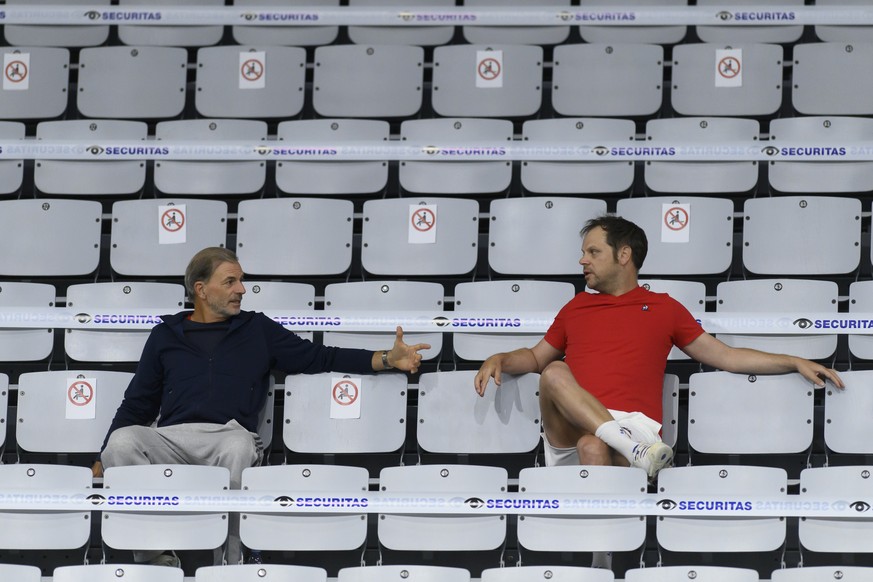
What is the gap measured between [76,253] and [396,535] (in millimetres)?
1647

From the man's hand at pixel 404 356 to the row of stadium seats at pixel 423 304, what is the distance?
25 cm

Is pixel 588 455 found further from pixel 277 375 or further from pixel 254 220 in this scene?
pixel 254 220

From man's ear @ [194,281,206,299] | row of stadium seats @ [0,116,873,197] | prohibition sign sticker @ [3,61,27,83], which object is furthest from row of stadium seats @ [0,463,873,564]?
prohibition sign sticker @ [3,61,27,83]

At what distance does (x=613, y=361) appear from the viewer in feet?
10.6

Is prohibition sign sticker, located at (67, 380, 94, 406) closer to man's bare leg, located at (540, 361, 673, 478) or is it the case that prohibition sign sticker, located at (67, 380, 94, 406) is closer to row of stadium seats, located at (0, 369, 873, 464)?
row of stadium seats, located at (0, 369, 873, 464)

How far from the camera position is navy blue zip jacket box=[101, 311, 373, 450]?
3295 mm

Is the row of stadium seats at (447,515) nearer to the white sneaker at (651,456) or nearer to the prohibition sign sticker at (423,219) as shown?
the white sneaker at (651,456)

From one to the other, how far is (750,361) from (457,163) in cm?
137

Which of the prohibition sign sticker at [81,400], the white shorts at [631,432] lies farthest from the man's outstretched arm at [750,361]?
the prohibition sign sticker at [81,400]

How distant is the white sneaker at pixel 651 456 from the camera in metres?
2.97

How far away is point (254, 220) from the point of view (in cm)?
394

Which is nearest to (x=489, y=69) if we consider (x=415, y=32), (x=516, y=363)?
(x=415, y=32)

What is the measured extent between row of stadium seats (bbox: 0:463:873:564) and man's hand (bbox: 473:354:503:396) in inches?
10.1

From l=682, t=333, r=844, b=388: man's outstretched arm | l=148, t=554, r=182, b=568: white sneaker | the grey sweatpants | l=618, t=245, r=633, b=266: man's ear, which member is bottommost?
l=148, t=554, r=182, b=568: white sneaker
